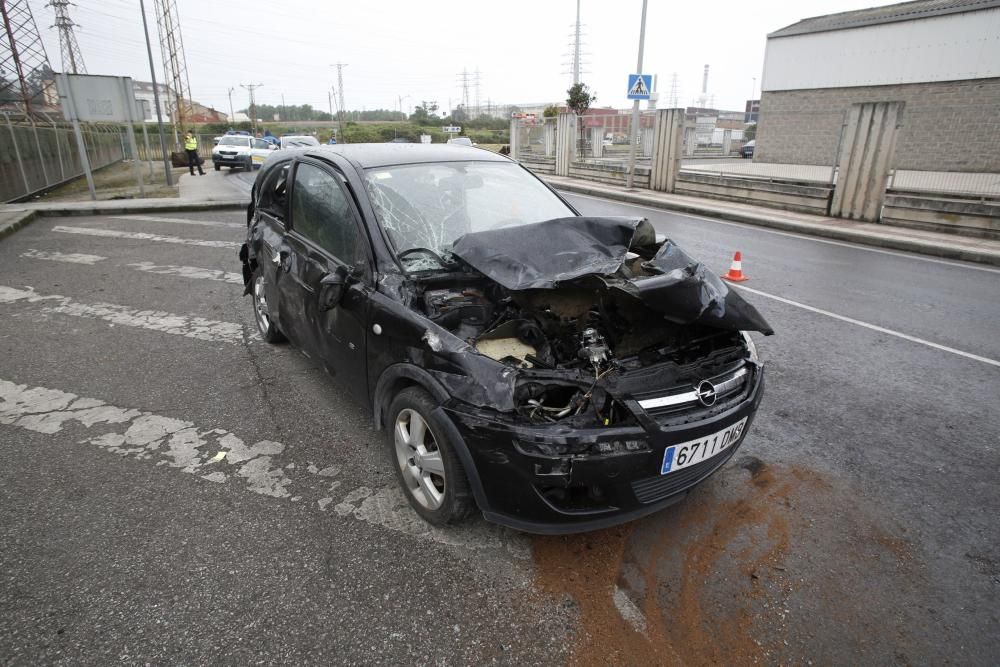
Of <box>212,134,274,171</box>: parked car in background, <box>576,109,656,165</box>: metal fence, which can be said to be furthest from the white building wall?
<box>212,134,274,171</box>: parked car in background

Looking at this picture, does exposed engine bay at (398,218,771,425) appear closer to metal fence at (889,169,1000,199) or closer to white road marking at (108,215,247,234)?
white road marking at (108,215,247,234)

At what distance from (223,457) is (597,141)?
22.9m

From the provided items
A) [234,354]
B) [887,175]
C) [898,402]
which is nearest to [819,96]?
[887,175]

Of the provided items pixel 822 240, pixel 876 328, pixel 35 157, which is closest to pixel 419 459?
pixel 876 328

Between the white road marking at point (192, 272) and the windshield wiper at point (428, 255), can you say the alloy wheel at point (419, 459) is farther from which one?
the white road marking at point (192, 272)

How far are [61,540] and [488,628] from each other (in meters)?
2.08

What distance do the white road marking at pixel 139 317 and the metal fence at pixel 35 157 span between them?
385 inches

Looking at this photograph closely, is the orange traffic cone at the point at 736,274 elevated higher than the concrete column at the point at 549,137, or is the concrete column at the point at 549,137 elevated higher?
the concrete column at the point at 549,137

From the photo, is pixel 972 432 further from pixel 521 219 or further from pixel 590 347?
pixel 521 219

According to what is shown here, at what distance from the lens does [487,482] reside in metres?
2.35

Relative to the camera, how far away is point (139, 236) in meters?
10.3

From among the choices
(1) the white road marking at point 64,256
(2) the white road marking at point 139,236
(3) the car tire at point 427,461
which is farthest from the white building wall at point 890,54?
(1) the white road marking at point 64,256

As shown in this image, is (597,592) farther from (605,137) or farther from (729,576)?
(605,137)

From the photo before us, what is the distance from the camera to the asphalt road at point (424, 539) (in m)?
2.19
